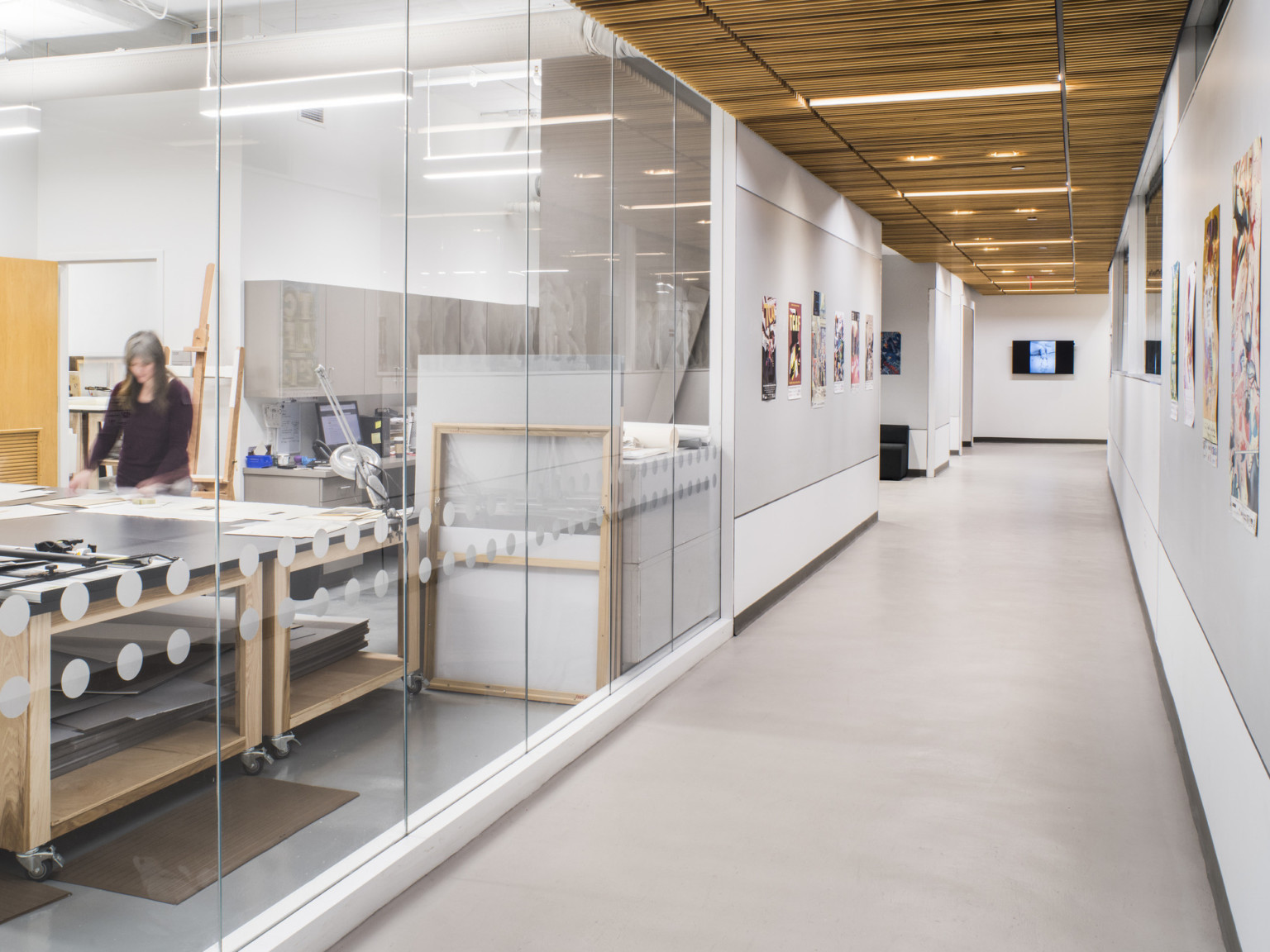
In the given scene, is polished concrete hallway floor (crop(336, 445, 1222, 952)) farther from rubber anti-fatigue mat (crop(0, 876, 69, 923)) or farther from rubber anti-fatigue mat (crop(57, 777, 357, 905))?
rubber anti-fatigue mat (crop(0, 876, 69, 923))

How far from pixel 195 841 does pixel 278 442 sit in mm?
919

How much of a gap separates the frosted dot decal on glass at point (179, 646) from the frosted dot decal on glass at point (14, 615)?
1.16 ft

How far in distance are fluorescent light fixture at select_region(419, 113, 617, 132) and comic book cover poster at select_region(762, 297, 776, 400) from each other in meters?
2.33

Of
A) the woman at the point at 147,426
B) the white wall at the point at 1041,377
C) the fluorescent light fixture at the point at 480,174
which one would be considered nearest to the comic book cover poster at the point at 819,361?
the fluorescent light fixture at the point at 480,174

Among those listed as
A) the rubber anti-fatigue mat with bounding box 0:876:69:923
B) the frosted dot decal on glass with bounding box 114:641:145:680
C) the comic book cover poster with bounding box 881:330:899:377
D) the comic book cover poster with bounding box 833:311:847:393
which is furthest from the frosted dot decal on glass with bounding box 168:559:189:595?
the comic book cover poster with bounding box 881:330:899:377

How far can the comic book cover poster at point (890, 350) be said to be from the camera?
1667 centimetres

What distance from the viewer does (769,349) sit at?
701 cm

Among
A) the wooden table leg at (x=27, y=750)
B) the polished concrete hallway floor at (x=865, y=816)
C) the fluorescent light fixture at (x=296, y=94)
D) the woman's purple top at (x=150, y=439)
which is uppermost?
the fluorescent light fixture at (x=296, y=94)

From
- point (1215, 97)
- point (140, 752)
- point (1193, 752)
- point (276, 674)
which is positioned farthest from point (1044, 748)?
point (140, 752)

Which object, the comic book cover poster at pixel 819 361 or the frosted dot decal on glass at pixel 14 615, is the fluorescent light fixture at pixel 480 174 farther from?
the comic book cover poster at pixel 819 361

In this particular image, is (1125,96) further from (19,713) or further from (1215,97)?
(19,713)

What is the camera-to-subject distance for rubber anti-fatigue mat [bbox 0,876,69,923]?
6.65ft

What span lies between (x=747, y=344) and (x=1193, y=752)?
3459mm

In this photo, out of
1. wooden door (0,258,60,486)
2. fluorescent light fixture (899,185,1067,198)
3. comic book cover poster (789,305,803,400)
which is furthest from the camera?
fluorescent light fixture (899,185,1067,198)
